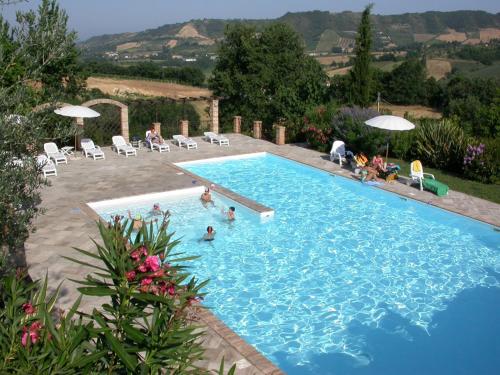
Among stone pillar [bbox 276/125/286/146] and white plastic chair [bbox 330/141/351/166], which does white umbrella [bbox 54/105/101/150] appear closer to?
stone pillar [bbox 276/125/286/146]

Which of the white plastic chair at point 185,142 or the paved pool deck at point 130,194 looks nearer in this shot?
the paved pool deck at point 130,194

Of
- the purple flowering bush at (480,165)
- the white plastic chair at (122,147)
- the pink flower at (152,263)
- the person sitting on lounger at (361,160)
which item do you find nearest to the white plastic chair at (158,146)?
the white plastic chair at (122,147)

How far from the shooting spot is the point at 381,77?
48812 mm

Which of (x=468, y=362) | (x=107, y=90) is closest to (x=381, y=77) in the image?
(x=107, y=90)

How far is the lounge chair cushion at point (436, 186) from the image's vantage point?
1461 cm

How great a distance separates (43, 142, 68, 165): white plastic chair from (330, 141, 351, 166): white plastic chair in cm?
949

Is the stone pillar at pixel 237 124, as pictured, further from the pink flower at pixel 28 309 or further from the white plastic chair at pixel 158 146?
the pink flower at pixel 28 309

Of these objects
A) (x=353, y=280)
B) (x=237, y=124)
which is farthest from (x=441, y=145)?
(x=237, y=124)

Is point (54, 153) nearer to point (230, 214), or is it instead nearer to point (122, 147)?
point (122, 147)

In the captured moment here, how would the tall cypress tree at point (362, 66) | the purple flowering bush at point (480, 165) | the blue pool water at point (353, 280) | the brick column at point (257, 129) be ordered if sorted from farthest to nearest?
the brick column at point (257, 129) → the tall cypress tree at point (362, 66) → the purple flowering bush at point (480, 165) → the blue pool water at point (353, 280)

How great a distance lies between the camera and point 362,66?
22.8m

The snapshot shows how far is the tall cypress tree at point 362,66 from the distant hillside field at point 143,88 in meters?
30.1

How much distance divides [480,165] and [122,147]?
41.1 ft

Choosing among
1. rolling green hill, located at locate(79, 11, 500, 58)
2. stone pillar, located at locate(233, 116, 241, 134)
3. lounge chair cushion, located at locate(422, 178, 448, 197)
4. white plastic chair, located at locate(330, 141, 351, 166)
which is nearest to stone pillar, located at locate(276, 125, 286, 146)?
stone pillar, located at locate(233, 116, 241, 134)
